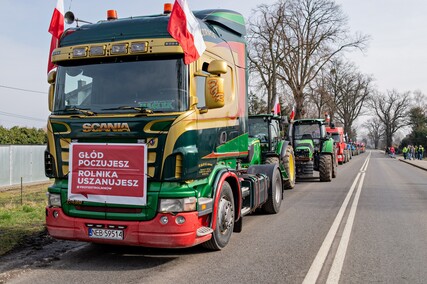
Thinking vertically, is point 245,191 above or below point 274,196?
above

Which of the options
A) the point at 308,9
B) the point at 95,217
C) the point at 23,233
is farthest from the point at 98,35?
the point at 308,9

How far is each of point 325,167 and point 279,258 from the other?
11181mm

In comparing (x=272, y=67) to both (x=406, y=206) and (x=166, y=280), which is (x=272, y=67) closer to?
(x=406, y=206)

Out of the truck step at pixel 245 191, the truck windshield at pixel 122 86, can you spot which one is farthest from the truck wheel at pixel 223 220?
the truck windshield at pixel 122 86

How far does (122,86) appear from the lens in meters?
5.28

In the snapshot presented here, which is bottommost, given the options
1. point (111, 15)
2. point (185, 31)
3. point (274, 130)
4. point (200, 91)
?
point (274, 130)

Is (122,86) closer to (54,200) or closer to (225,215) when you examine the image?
(54,200)

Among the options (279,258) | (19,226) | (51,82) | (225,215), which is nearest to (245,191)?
(225,215)

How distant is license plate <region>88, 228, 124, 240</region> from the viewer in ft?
16.6

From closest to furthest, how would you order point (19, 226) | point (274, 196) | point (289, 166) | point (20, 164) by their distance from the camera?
point (19, 226)
point (274, 196)
point (289, 166)
point (20, 164)

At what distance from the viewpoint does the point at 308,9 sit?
40406 mm

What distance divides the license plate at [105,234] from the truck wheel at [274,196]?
4306 millimetres

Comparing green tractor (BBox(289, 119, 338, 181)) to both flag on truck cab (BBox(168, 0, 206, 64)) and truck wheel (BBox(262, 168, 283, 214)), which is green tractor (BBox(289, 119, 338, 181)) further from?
flag on truck cab (BBox(168, 0, 206, 64))

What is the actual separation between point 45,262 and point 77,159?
59.3 inches
